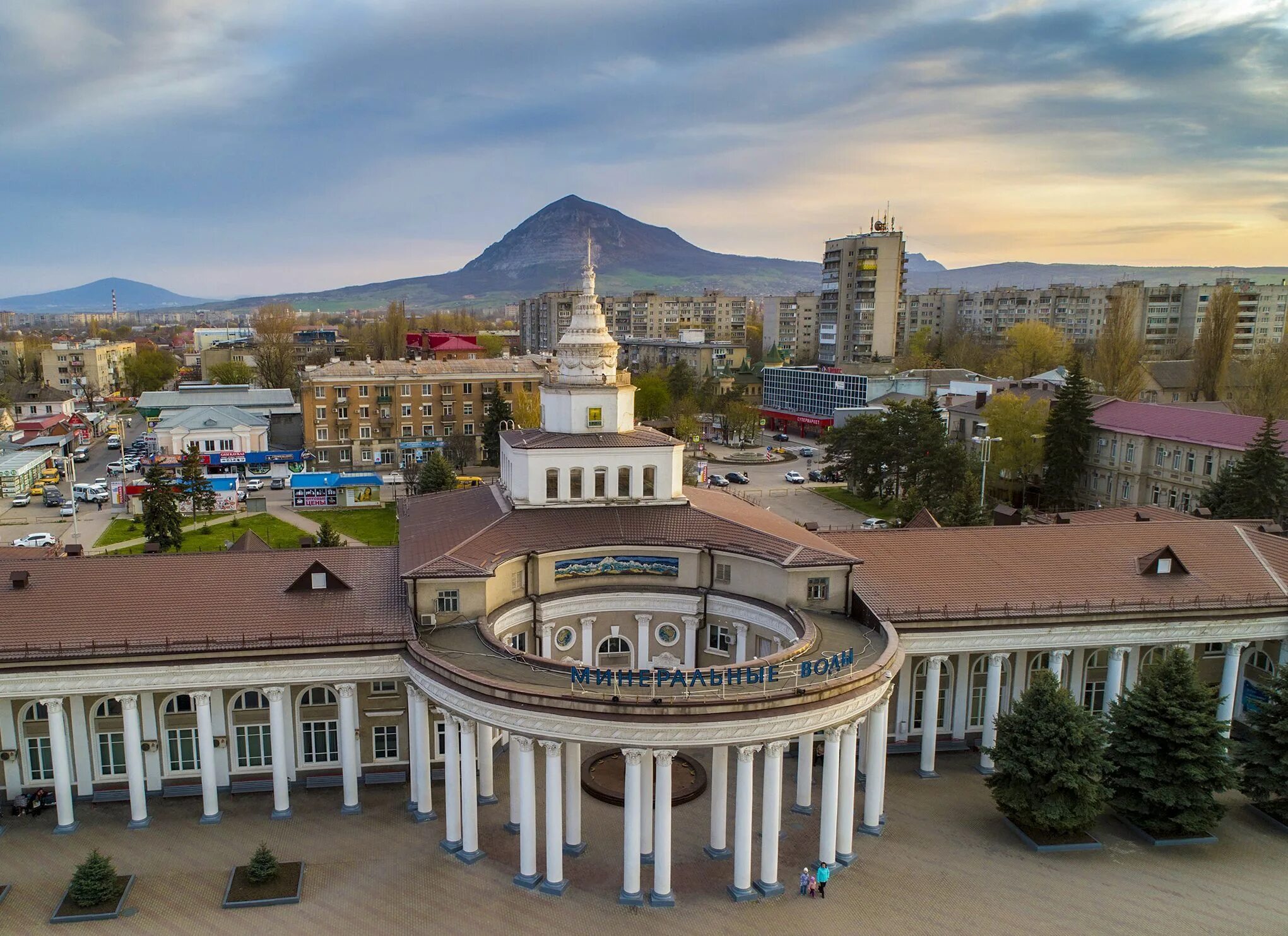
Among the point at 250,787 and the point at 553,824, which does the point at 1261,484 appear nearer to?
the point at 553,824

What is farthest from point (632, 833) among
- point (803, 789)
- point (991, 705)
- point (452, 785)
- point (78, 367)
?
point (78, 367)

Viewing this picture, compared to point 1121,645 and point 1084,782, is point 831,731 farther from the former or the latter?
point 1121,645

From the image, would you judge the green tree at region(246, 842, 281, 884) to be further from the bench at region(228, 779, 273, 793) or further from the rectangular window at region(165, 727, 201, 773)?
the rectangular window at region(165, 727, 201, 773)

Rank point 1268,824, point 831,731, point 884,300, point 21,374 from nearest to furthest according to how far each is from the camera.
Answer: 1. point 831,731
2. point 1268,824
3. point 884,300
4. point 21,374

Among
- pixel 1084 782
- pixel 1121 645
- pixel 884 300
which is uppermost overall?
pixel 884 300

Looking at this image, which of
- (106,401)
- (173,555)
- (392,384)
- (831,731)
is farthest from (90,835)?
(106,401)

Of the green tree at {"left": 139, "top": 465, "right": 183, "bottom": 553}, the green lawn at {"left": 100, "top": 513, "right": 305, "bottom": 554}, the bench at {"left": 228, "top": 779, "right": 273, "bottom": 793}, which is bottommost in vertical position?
the bench at {"left": 228, "top": 779, "right": 273, "bottom": 793}

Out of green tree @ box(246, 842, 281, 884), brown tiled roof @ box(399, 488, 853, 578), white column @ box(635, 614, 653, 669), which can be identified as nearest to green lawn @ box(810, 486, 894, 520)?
brown tiled roof @ box(399, 488, 853, 578)
